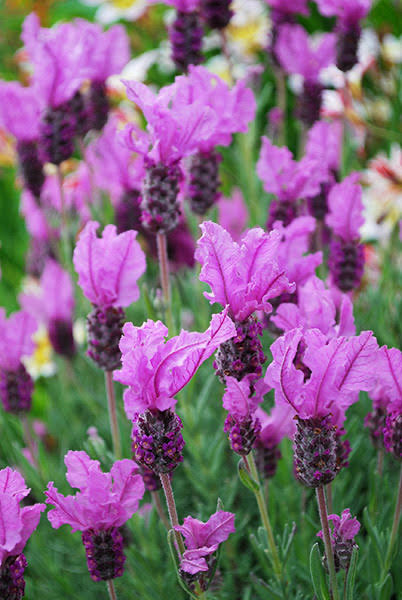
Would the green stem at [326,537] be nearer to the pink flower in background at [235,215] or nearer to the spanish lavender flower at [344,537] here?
the spanish lavender flower at [344,537]

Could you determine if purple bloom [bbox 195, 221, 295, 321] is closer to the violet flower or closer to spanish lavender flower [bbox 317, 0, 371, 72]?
the violet flower

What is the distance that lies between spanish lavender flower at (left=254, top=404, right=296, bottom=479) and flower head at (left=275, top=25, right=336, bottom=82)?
73 centimetres

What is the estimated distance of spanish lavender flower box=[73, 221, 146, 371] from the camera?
2.72ft

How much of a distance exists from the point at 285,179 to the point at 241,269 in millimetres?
386

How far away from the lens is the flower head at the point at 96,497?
0.70 m

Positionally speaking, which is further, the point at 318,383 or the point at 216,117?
the point at 216,117

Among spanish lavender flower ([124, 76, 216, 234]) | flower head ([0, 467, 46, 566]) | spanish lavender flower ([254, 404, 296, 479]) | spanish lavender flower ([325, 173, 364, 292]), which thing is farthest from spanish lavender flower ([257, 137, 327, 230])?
flower head ([0, 467, 46, 566])

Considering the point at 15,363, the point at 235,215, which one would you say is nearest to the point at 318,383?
the point at 15,363

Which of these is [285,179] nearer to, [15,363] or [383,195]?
[15,363]

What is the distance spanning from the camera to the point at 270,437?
870 millimetres

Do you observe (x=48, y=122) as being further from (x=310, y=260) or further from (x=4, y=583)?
(x=4, y=583)

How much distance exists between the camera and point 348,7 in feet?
4.11

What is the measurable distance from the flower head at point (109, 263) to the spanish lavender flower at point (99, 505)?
0.68 feet

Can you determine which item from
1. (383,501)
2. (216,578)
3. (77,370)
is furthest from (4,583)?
(77,370)
